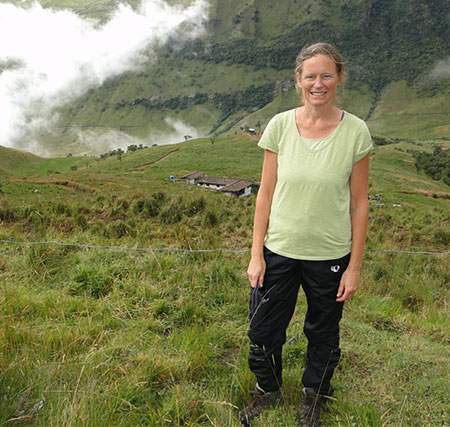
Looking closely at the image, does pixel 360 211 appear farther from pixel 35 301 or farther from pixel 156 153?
pixel 156 153

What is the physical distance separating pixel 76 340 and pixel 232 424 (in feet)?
4.55

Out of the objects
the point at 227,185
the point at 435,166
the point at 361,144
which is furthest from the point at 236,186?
the point at 435,166

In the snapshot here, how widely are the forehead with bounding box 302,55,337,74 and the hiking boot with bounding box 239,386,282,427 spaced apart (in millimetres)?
2245

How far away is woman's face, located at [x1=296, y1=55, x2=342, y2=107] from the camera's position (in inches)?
85.6

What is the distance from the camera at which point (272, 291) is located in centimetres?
239

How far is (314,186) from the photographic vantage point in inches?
84.8

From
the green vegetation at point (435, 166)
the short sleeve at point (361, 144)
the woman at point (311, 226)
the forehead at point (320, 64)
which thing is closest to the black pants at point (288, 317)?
the woman at point (311, 226)

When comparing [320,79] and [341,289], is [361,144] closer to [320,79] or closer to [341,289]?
[320,79]

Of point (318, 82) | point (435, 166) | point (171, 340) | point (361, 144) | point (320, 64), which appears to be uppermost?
point (435, 166)

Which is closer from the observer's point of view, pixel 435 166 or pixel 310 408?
pixel 310 408

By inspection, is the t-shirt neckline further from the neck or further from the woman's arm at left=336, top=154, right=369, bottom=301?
the woman's arm at left=336, top=154, right=369, bottom=301

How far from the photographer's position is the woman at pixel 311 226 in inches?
85.5

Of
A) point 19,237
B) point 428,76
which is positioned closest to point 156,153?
point 19,237

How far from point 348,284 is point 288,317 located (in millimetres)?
518
